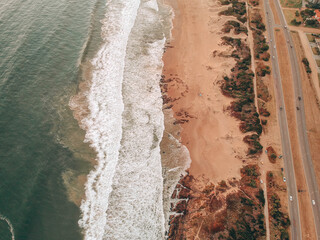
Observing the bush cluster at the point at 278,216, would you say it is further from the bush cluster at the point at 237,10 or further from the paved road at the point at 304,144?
the bush cluster at the point at 237,10

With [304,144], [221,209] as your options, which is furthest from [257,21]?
[221,209]

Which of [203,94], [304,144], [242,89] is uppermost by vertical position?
[242,89]

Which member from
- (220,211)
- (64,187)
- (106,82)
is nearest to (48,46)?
(106,82)

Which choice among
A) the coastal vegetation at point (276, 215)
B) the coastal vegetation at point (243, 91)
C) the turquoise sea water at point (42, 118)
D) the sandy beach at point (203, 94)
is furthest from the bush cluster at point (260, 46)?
the turquoise sea water at point (42, 118)

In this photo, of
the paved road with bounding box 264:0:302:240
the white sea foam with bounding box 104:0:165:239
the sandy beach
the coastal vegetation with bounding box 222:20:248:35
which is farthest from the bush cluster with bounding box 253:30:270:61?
the white sea foam with bounding box 104:0:165:239

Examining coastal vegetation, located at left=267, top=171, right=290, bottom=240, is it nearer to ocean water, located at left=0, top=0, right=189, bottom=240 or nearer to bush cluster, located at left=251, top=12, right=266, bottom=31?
ocean water, located at left=0, top=0, right=189, bottom=240

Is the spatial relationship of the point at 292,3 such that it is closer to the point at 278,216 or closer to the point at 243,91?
the point at 243,91
